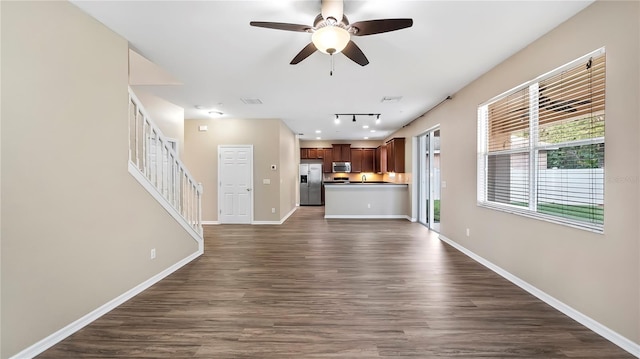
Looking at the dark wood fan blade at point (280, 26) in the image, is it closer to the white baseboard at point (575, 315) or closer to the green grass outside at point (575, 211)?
the green grass outside at point (575, 211)

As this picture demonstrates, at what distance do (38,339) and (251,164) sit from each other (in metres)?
4.97

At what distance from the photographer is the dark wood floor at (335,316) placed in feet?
6.10

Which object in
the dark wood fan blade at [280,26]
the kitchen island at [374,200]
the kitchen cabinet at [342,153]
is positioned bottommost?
the kitchen island at [374,200]

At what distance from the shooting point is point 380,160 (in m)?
9.90

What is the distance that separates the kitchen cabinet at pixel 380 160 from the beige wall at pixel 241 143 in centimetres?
417

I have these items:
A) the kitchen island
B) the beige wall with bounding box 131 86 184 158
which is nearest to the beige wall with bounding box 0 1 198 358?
the beige wall with bounding box 131 86 184 158

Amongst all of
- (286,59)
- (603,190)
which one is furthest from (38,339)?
(603,190)

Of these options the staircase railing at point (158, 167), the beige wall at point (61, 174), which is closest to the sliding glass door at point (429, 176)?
the staircase railing at point (158, 167)

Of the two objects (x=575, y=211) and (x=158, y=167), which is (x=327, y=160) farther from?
(x=575, y=211)

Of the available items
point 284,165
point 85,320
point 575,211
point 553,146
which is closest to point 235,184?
point 284,165

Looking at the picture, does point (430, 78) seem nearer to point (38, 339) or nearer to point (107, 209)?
point (107, 209)

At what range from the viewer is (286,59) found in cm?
318

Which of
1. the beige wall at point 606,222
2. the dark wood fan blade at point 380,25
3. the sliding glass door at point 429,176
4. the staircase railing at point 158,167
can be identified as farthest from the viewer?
the sliding glass door at point 429,176

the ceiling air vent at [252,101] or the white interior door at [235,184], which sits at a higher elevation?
the ceiling air vent at [252,101]
